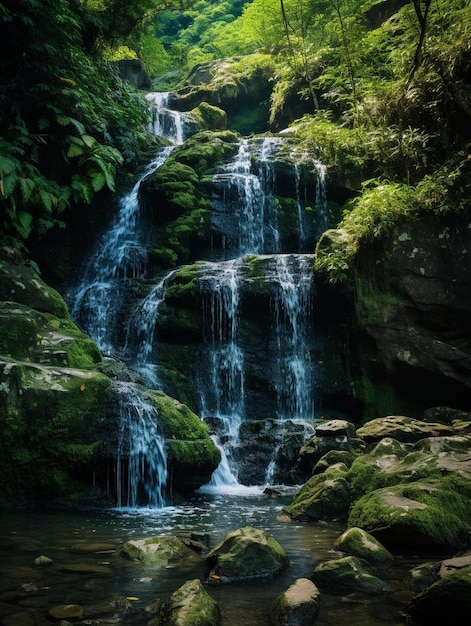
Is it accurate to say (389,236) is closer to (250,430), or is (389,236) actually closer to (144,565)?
(250,430)

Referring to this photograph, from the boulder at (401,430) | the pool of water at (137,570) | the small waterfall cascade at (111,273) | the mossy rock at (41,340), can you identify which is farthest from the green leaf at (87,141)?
the boulder at (401,430)

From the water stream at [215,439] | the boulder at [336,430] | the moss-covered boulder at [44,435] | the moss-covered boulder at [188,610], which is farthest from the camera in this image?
the boulder at [336,430]

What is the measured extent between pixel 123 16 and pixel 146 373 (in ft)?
41.7

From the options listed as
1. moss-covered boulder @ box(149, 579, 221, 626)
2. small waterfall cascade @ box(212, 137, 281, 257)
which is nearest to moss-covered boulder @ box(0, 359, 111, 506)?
moss-covered boulder @ box(149, 579, 221, 626)

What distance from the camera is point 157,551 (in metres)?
4.02

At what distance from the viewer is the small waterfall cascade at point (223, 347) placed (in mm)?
11008

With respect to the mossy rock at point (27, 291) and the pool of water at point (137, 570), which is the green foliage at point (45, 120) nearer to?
the mossy rock at point (27, 291)

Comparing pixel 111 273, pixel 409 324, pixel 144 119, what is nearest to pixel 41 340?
pixel 111 273

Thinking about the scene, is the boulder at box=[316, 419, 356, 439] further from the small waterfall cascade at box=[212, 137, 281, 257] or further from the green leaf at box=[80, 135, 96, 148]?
the green leaf at box=[80, 135, 96, 148]

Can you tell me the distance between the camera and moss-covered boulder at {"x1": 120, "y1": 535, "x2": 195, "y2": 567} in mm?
3907

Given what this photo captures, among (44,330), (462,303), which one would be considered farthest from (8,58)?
(462,303)

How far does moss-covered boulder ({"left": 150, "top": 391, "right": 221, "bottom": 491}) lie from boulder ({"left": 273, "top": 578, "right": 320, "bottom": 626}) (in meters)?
3.91

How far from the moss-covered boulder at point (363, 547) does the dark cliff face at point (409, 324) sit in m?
6.71

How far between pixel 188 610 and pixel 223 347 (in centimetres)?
891
